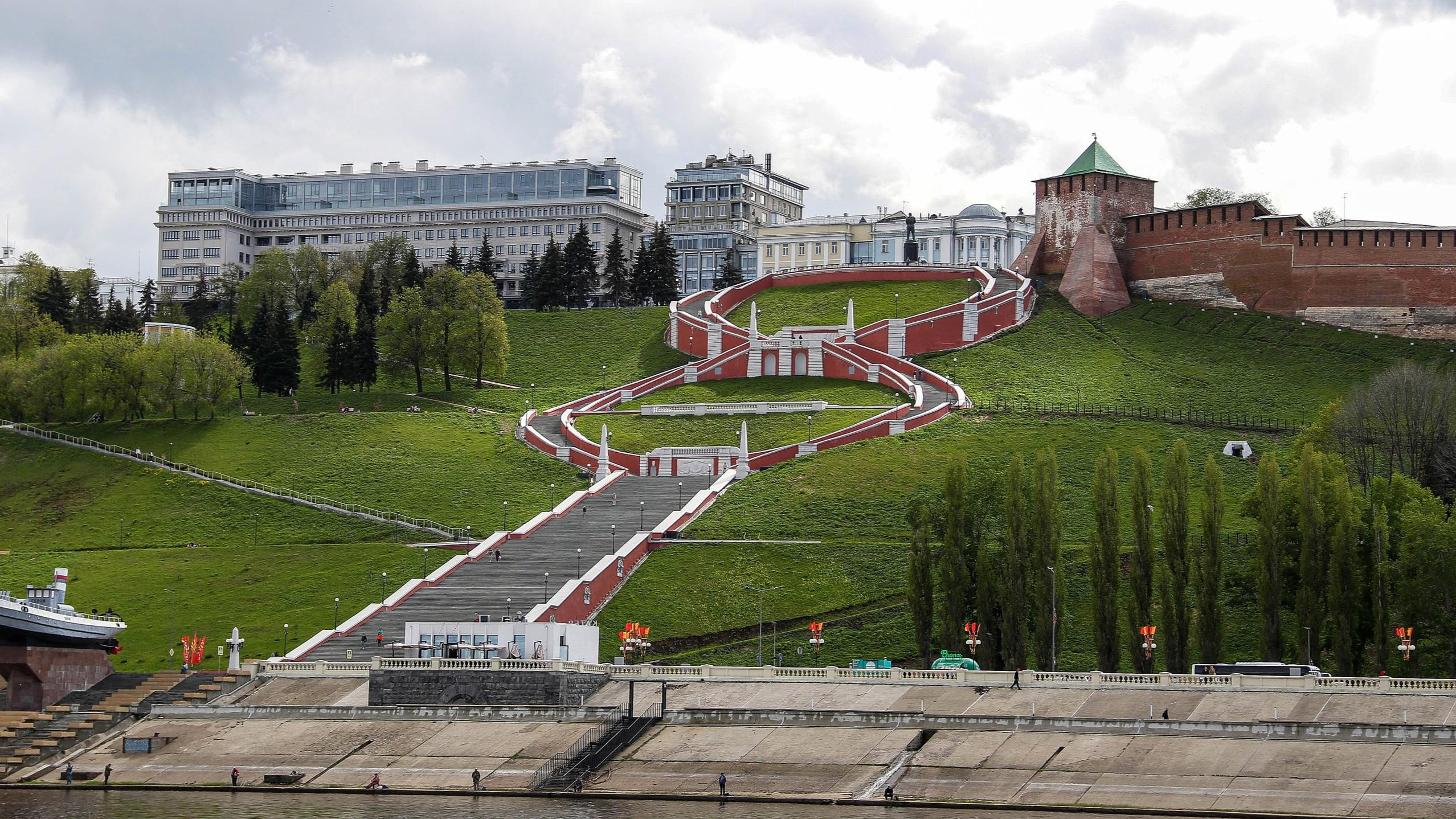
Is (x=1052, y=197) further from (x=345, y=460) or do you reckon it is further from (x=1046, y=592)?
(x=1046, y=592)

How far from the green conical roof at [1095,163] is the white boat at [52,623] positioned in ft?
224

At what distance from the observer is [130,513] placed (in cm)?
8475

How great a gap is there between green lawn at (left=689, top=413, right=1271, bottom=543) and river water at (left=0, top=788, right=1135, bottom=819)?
1121 inches

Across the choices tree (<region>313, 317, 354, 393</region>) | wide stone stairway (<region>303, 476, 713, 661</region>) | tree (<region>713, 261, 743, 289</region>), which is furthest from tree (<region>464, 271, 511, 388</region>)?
tree (<region>713, 261, 743, 289</region>)

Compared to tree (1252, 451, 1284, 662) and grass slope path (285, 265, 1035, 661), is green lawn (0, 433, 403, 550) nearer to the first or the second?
grass slope path (285, 265, 1035, 661)

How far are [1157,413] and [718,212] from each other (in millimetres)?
90429

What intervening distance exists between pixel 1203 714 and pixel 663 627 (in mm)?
22944

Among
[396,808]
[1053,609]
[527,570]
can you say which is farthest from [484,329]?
[396,808]

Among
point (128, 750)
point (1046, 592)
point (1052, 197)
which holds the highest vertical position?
point (1052, 197)

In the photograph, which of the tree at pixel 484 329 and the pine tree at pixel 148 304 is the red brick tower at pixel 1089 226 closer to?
the tree at pixel 484 329

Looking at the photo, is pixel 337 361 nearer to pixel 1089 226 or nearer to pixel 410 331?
pixel 410 331

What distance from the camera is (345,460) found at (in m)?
91.6

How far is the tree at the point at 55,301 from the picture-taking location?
387 ft

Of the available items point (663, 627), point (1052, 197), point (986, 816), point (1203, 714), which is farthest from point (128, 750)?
point (1052, 197)
